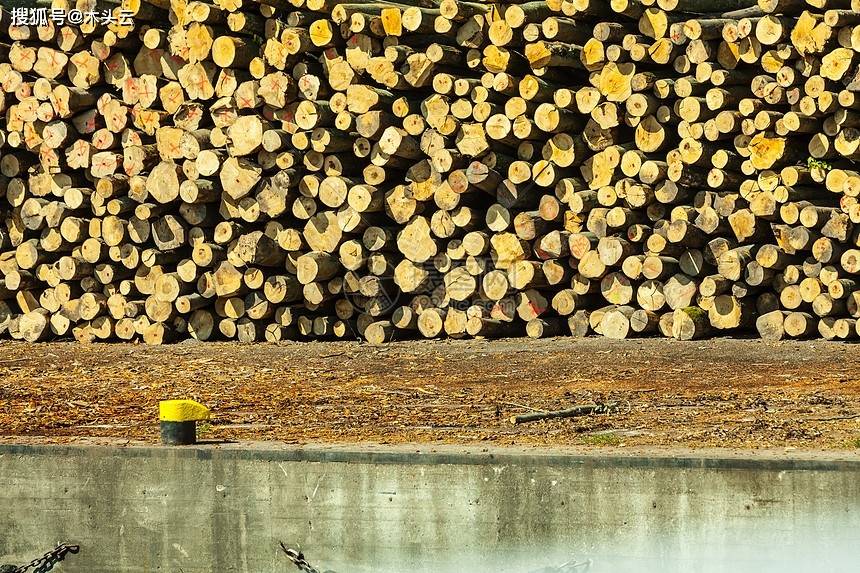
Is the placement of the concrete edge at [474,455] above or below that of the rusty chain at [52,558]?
above

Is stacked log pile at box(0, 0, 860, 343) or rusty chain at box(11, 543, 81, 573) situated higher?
stacked log pile at box(0, 0, 860, 343)

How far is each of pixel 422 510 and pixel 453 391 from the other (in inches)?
106

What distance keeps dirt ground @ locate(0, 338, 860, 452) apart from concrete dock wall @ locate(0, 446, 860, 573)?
629 millimetres

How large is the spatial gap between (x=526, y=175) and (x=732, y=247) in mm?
1598

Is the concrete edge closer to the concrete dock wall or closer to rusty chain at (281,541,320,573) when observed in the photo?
the concrete dock wall

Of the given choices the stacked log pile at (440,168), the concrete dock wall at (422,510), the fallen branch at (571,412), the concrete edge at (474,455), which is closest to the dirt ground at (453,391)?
the fallen branch at (571,412)


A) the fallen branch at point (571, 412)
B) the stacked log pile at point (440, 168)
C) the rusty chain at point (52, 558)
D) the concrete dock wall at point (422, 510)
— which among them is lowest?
the rusty chain at point (52, 558)

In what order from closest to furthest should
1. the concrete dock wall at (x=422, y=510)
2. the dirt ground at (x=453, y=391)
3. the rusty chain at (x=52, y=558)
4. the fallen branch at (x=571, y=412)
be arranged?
1. the concrete dock wall at (x=422, y=510)
2. the rusty chain at (x=52, y=558)
3. the dirt ground at (x=453, y=391)
4. the fallen branch at (x=571, y=412)

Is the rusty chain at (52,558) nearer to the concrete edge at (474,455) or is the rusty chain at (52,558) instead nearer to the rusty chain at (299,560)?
the concrete edge at (474,455)

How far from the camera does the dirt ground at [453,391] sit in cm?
655

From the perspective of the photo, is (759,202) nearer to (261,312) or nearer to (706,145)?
(706,145)

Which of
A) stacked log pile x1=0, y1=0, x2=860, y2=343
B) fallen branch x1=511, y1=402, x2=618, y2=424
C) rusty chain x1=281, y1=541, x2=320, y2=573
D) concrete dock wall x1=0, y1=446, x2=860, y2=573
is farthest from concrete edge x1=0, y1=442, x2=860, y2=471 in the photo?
stacked log pile x1=0, y1=0, x2=860, y2=343

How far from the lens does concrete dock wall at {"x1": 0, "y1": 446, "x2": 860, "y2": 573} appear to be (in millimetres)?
5074

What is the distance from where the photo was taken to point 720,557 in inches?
203
